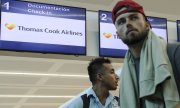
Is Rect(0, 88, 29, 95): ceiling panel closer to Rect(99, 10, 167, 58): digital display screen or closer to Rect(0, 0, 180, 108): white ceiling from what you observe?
Rect(0, 0, 180, 108): white ceiling

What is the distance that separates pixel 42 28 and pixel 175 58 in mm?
3031

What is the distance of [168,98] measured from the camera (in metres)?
1.55

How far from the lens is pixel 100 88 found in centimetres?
347

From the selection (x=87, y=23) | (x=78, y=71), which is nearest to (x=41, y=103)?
(x=78, y=71)

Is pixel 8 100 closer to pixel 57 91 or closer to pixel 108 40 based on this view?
pixel 57 91

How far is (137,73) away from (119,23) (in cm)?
29

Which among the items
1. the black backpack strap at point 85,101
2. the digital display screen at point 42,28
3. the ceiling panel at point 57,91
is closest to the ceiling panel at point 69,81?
the ceiling panel at point 57,91

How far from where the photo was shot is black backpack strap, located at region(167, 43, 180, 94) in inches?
63.2

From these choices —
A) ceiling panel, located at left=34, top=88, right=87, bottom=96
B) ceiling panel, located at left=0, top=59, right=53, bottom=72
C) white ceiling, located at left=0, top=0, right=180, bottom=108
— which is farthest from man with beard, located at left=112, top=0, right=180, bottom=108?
ceiling panel, located at left=34, top=88, right=87, bottom=96

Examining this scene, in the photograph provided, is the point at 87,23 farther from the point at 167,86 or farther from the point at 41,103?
the point at 41,103

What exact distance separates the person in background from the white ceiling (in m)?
0.89

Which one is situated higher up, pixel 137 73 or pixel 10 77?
pixel 137 73

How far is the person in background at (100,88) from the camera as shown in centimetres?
311

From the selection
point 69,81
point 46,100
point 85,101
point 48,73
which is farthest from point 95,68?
point 46,100
